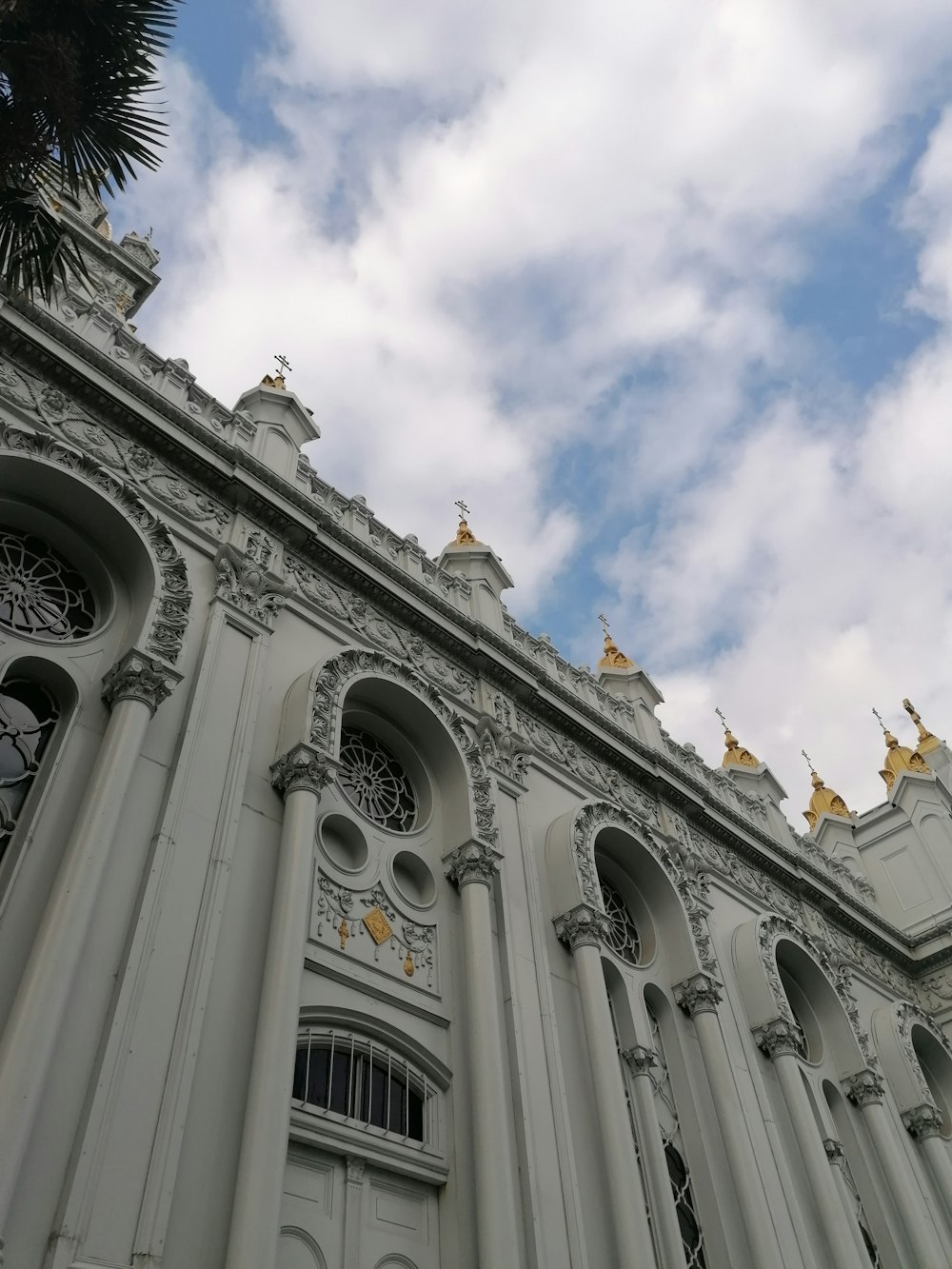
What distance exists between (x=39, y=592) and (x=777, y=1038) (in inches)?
455

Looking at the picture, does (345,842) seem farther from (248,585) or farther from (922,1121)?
(922,1121)

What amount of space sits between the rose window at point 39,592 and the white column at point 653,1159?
828 centimetres

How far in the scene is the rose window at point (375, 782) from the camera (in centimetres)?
1127

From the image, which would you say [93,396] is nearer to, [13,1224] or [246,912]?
[246,912]

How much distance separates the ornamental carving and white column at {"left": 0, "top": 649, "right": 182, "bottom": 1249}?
9.24 ft

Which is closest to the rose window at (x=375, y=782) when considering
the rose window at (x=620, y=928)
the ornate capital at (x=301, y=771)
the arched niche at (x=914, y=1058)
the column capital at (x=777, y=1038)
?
the ornate capital at (x=301, y=771)

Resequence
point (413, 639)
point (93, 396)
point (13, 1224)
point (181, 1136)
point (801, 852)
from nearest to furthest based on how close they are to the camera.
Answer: point (13, 1224), point (181, 1136), point (93, 396), point (413, 639), point (801, 852)

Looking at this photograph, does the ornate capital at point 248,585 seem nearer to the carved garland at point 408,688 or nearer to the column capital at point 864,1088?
the carved garland at point 408,688

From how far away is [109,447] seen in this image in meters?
10.9

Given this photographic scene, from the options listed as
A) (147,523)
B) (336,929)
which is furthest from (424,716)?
(147,523)

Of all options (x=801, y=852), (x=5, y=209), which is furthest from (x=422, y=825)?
(x=801, y=852)

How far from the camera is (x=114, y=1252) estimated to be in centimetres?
604

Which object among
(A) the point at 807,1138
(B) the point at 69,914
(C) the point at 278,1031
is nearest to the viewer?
(B) the point at 69,914

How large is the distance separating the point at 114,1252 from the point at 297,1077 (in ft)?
8.06
